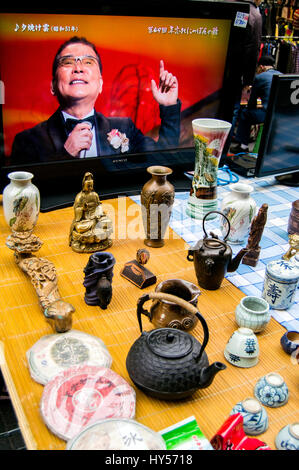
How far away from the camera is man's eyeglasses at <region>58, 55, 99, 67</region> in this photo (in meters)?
2.28

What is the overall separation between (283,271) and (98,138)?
54.4 inches

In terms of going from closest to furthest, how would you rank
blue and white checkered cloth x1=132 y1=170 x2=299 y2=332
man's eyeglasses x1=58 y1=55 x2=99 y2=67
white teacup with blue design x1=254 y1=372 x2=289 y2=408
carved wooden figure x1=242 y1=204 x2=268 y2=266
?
white teacup with blue design x1=254 y1=372 x2=289 y2=408 < blue and white checkered cloth x1=132 y1=170 x2=299 y2=332 < carved wooden figure x1=242 y1=204 x2=268 y2=266 < man's eyeglasses x1=58 y1=55 x2=99 y2=67

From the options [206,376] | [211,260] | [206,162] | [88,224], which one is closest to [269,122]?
[206,162]

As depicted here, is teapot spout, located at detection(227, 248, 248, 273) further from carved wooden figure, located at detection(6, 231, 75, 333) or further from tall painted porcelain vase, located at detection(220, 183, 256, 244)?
carved wooden figure, located at detection(6, 231, 75, 333)

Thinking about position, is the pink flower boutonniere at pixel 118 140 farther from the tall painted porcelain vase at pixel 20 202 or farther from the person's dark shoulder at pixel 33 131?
the tall painted porcelain vase at pixel 20 202

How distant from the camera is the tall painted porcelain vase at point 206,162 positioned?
2.35 meters

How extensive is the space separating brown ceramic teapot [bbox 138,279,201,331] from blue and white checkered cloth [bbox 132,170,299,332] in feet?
1.20

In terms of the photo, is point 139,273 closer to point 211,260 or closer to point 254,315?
point 211,260

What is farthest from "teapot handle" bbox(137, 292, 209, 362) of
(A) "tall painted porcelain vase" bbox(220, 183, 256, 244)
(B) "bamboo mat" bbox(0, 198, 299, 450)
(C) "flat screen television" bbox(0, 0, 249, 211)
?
(C) "flat screen television" bbox(0, 0, 249, 211)

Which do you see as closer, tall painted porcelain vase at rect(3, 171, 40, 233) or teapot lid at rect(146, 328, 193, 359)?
teapot lid at rect(146, 328, 193, 359)

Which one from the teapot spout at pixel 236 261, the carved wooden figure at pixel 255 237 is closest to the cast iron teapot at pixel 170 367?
the teapot spout at pixel 236 261

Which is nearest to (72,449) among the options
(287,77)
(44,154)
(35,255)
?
(35,255)

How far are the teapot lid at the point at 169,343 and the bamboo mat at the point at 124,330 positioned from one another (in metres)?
0.15

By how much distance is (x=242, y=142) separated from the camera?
4.18 m
